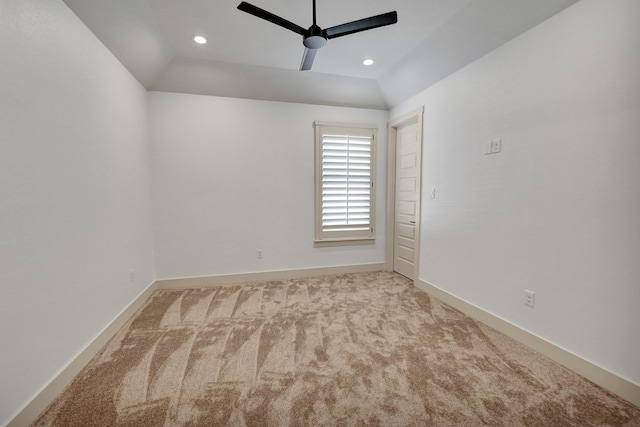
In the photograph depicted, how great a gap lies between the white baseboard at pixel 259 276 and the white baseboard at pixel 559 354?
1.42 m

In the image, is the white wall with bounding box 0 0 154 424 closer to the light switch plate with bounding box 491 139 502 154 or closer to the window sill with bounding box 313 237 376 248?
the window sill with bounding box 313 237 376 248

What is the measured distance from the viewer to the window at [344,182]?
368cm

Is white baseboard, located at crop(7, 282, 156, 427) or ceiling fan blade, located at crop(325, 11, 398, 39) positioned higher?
ceiling fan blade, located at crop(325, 11, 398, 39)

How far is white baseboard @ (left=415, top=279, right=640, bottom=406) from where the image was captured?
1510 millimetres

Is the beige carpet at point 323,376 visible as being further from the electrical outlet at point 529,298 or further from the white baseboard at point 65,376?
the electrical outlet at point 529,298

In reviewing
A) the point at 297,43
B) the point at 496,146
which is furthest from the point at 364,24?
the point at 496,146

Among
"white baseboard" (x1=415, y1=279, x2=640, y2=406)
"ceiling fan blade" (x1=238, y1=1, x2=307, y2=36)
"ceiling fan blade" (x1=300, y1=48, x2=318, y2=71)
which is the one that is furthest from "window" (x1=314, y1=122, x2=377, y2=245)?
"ceiling fan blade" (x1=238, y1=1, x2=307, y2=36)

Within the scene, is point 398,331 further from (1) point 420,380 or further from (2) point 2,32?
(2) point 2,32

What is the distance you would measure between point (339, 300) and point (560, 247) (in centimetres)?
203

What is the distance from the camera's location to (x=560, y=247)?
1.83 meters

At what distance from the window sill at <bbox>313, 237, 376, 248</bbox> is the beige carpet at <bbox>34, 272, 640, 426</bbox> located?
1.22m

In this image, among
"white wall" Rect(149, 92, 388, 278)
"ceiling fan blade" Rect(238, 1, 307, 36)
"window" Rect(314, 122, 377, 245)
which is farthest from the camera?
"window" Rect(314, 122, 377, 245)

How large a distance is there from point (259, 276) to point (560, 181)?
331 centimetres

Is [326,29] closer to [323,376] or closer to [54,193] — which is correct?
[54,193]
